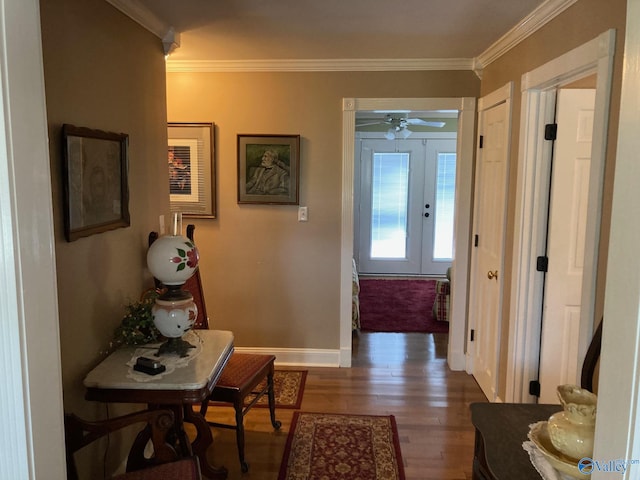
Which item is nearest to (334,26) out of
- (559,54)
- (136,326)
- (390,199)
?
(559,54)

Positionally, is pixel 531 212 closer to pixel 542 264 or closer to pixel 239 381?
pixel 542 264

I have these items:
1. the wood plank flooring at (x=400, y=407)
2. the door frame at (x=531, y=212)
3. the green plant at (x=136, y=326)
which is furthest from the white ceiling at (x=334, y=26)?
the wood plank flooring at (x=400, y=407)

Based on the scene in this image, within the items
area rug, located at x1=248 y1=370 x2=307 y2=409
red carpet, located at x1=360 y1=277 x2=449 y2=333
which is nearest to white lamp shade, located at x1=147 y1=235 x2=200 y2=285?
area rug, located at x1=248 y1=370 x2=307 y2=409

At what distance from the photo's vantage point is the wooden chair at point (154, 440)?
167 cm

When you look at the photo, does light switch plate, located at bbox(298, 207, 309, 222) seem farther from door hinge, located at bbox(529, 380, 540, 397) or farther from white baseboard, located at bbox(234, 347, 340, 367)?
door hinge, located at bbox(529, 380, 540, 397)

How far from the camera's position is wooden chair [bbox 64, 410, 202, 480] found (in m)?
1.67

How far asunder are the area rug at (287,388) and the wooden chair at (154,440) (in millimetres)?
1398

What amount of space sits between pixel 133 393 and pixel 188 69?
2.59 metres

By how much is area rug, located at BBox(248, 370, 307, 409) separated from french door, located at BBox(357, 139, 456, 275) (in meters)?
3.63

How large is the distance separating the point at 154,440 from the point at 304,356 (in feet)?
7.02

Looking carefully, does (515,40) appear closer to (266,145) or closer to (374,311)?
(266,145)

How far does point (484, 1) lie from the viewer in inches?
90.7

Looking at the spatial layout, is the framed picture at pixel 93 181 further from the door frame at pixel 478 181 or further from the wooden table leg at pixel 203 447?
the door frame at pixel 478 181

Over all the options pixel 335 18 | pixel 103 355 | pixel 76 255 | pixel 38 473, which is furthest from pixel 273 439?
pixel 335 18
